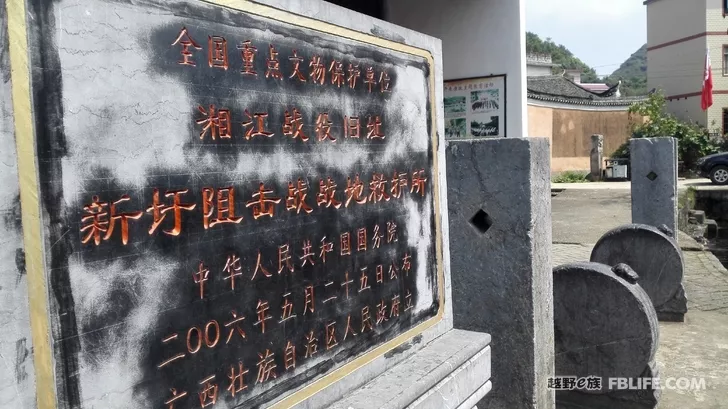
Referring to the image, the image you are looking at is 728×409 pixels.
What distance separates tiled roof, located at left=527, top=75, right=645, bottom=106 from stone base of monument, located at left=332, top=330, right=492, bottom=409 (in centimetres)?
1749

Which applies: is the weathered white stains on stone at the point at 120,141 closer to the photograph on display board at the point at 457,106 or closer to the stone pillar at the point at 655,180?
the photograph on display board at the point at 457,106

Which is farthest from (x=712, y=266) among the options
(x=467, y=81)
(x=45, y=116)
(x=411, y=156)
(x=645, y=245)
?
(x=45, y=116)

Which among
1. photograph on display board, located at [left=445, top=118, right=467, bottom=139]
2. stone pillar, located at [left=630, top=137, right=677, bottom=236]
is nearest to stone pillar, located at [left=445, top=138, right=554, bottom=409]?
photograph on display board, located at [left=445, top=118, right=467, bottom=139]

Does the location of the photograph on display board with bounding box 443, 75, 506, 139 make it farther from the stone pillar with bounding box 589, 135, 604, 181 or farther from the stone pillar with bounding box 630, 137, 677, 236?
the stone pillar with bounding box 589, 135, 604, 181

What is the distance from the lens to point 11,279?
3.27 feet

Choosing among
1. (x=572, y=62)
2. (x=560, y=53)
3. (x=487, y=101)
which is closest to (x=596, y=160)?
(x=487, y=101)

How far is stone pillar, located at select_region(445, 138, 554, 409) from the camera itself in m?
2.64

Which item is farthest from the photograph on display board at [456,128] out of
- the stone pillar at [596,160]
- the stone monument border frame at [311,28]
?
the stone pillar at [596,160]

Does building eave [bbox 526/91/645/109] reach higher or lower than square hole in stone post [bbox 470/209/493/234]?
higher

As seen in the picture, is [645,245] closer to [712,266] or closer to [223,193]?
[712,266]

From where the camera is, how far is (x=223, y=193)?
1324 mm

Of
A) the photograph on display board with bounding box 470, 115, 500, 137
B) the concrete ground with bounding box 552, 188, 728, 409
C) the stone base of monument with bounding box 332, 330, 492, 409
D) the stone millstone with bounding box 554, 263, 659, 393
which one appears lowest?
the concrete ground with bounding box 552, 188, 728, 409

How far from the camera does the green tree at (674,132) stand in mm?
18359

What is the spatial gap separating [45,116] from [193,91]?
31cm
